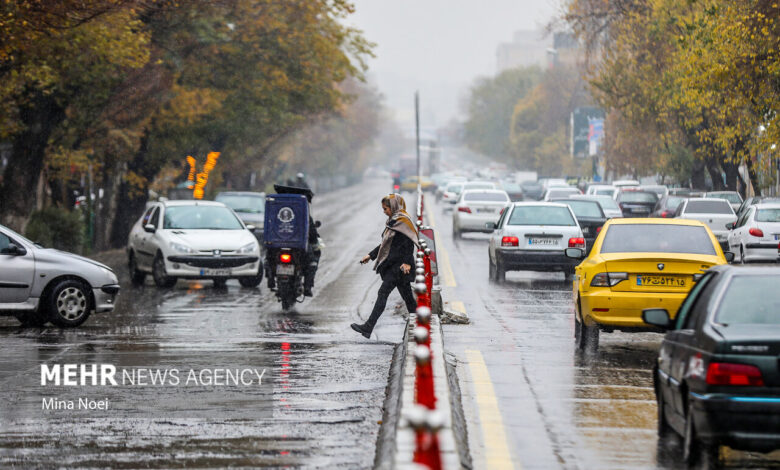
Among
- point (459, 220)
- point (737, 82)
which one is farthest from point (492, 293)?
point (459, 220)

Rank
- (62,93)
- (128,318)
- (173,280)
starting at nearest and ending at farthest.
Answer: (128,318)
(173,280)
(62,93)

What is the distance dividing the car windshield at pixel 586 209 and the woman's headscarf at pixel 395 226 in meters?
17.1

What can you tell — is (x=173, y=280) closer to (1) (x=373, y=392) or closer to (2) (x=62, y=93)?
(2) (x=62, y=93)

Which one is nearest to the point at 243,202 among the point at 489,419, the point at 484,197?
the point at 484,197

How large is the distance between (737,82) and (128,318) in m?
16.2

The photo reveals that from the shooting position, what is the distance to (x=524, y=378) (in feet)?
37.9

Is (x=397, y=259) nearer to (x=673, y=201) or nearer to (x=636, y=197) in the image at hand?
(x=673, y=201)

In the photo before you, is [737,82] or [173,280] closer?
[173,280]

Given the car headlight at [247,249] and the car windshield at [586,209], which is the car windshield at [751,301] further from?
the car windshield at [586,209]

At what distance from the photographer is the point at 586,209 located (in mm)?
31797

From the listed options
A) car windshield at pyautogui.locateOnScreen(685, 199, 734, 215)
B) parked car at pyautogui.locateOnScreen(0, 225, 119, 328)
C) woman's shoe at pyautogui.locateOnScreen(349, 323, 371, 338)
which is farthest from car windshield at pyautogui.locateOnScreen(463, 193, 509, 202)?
woman's shoe at pyautogui.locateOnScreen(349, 323, 371, 338)

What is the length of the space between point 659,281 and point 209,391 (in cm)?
511

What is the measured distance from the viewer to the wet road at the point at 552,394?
802 cm

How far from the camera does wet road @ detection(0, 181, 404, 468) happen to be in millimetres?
8180
